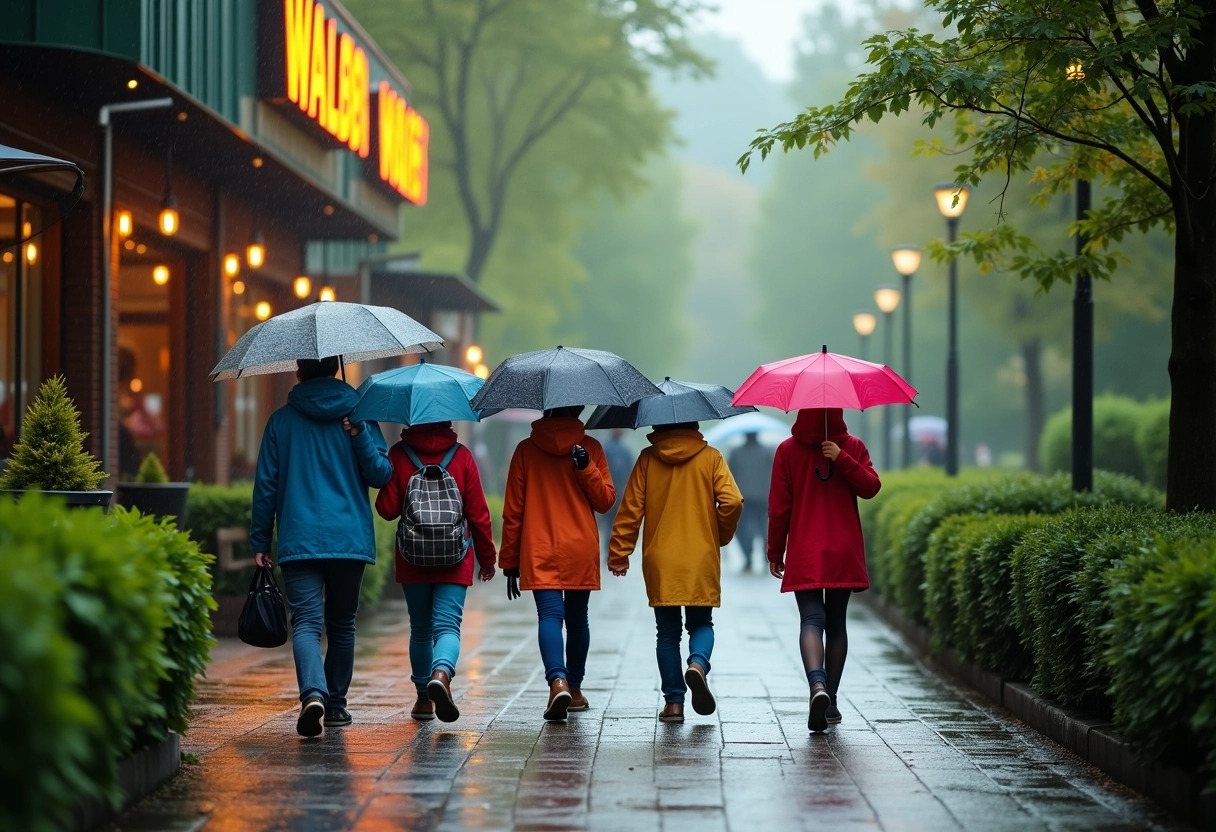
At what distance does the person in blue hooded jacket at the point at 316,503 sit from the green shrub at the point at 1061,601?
3.53 meters

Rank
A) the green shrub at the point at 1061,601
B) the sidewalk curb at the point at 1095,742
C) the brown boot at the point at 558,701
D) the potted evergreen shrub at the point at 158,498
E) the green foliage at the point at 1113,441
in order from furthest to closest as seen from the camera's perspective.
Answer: the green foliage at the point at 1113,441, the potted evergreen shrub at the point at 158,498, the brown boot at the point at 558,701, the green shrub at the point at 1061,601, the sidewalk curb at the point at 1095,742

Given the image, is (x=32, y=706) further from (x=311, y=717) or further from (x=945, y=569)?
(x=945, y=569)

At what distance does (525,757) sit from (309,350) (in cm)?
231

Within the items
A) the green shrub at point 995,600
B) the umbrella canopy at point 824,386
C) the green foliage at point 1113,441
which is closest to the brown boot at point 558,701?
the umbrella canopy at point 824,386

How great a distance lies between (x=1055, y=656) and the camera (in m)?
8.21

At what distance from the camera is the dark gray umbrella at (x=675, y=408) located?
28.3 feet

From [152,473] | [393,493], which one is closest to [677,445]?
[393,493]

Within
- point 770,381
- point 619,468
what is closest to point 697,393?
point 770,381

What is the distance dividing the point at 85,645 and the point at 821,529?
4.52 m

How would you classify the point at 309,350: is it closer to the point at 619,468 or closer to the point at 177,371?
the point at 177,371

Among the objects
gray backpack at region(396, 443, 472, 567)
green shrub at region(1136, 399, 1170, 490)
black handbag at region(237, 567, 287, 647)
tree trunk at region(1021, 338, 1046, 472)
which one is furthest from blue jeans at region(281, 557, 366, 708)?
tree trunk at region(1021, 338, 1046, 472)

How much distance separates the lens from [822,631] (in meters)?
8.65

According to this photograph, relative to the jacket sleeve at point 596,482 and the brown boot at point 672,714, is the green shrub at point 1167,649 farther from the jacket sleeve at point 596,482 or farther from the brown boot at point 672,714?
the jacket sleeve at point 596,482

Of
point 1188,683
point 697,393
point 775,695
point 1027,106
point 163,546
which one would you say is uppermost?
point 1027,106
